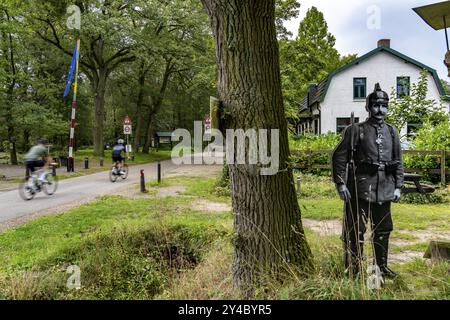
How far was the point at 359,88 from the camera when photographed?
82.2ft

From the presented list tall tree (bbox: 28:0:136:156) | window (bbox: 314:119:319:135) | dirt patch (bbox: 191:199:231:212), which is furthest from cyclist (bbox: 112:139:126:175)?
window (bbox: 314:119:319:135)

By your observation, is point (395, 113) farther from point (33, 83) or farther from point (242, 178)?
point (33, 83)

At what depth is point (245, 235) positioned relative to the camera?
3549mm

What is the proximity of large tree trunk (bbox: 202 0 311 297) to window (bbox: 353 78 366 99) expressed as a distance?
76.9 ft

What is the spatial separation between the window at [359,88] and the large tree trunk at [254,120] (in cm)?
2344

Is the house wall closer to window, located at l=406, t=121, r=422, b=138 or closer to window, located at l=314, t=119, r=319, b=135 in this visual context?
window, located at l=314, t=119, r=319, b=135

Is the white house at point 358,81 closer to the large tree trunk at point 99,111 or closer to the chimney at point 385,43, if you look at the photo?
the chimney at point 385,43

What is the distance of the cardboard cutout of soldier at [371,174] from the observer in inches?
143

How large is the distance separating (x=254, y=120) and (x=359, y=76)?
23957 millimetres

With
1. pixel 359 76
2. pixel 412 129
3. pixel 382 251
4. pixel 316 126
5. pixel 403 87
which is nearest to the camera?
pixel 382 251

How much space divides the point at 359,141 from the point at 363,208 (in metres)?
A: 0.71

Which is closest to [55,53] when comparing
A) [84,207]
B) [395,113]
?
[84,207]
